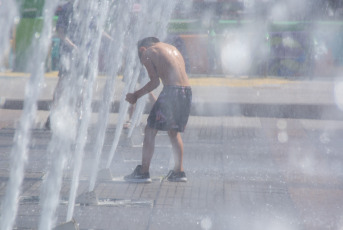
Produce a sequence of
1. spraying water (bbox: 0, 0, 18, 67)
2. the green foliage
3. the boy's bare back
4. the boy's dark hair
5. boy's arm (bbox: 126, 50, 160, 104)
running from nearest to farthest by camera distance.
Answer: boy's arm (bbox: 126, 50, 160, 104), the boy's bare back, the boy's dark hair, the green foliage, spraying water (bbox: 0, 0, 18, 67)

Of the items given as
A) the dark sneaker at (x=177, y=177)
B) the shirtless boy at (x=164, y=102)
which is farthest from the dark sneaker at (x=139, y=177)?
the dark sneaker at (x=177, y=177)

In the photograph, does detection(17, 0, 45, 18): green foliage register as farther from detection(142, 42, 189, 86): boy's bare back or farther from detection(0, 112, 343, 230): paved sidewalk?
detection(142, 42, 189, 86): boy's bare back

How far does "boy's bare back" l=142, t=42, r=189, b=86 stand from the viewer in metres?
6.43

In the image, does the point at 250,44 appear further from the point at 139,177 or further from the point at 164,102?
the point at 139,177

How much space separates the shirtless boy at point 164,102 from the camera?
21.1 feet

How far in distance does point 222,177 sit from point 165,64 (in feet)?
4.61

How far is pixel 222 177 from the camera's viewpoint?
6.71m

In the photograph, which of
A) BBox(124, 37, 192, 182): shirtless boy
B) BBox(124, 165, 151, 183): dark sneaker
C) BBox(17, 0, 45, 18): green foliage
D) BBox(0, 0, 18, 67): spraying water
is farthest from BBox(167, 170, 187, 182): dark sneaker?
BBox(17, 0, 45, 18): green foliage

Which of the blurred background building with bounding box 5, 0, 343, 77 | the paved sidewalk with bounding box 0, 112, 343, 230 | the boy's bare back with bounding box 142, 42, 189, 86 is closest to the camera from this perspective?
the paved sidewalk with bounding box 0, 112, 343, 230

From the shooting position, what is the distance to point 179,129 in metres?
6.57

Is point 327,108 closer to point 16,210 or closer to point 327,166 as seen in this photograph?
point 327,166

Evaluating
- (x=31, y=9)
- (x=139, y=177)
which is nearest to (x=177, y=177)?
(x=139, y=177)

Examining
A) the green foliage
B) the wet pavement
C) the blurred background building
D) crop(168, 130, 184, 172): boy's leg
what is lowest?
the wet pavement

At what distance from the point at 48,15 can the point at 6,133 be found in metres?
4.91
